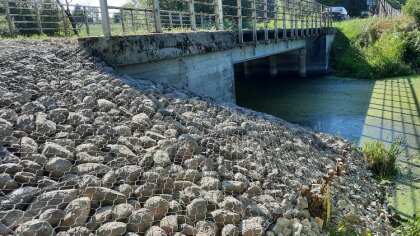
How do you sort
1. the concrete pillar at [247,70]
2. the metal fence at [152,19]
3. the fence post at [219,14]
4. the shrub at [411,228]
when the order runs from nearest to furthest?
the shrub at [411,228]
the metal fence at [152,19]
the fence post at [219,14]
the concrete pillar at [247,70]

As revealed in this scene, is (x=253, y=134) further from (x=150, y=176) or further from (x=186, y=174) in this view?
(x=150, y=176)

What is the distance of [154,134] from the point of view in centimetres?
389

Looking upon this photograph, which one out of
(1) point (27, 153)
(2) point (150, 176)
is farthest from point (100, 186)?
(1) point (27, 153)

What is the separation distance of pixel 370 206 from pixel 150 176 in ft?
11.6

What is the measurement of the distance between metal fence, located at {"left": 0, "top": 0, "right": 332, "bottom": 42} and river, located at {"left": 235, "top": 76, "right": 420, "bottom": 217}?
8.19 ft

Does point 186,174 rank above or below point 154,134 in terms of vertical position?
below

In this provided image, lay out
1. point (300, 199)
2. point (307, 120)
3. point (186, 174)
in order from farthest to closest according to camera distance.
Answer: point (307, 120) < point (300, 199) < point (186, 174)

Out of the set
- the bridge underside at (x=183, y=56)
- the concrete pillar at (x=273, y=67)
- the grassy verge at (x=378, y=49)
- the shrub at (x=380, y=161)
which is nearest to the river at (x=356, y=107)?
the shrub at (x=380, y=161)

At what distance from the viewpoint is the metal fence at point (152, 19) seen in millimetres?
7984

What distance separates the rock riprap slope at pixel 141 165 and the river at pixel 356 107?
1505mm

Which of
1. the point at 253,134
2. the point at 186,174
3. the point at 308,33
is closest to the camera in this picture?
the point at 186,174

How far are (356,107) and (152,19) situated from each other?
27.7 feet

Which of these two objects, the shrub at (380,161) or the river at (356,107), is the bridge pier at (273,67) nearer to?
the river at (356,107)

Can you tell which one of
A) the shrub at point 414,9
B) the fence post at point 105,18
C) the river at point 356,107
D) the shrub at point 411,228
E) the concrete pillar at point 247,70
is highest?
the shrub at point 414,9
